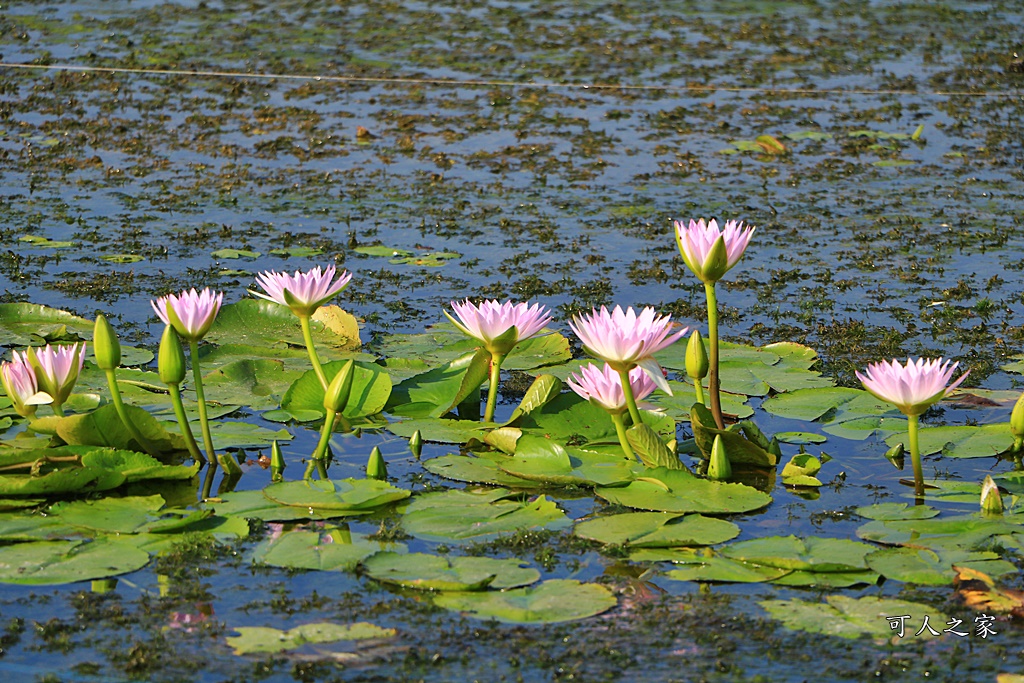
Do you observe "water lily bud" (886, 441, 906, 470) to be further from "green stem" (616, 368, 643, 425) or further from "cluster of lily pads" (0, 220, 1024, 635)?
"green stem" (616, 368, 643, 425)

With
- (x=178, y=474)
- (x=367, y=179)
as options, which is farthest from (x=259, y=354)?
(x=367, y=179)

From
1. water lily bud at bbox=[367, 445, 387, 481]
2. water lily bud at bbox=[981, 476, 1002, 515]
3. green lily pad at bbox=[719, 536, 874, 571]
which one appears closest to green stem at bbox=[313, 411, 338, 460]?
water lily bud at bbox=[367, 445, 387, 481]

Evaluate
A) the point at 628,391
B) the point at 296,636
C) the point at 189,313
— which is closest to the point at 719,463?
the point at 628,391

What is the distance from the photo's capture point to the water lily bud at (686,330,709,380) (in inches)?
118

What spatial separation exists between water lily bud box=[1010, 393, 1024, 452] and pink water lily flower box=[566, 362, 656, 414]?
3.02ft

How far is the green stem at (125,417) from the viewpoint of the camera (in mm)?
2922

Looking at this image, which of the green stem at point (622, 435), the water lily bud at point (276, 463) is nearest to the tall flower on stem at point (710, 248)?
the green stem at point (622, 435)

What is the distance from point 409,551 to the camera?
8.55ft

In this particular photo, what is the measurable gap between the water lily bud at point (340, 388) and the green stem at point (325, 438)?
4 cm

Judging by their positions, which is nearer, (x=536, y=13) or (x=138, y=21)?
(x=138, y=21)

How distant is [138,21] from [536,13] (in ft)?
11.1

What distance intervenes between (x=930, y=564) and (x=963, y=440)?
31.2 inches

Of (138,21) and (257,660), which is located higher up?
(138,21)

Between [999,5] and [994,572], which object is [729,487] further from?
[999,5]
